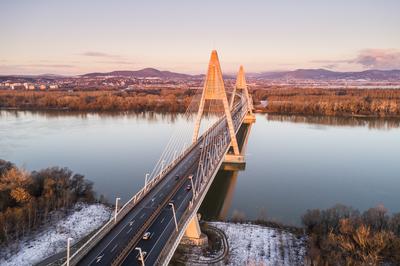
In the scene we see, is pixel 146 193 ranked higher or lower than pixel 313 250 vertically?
higher

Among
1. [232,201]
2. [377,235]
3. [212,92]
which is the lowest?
[232,201]

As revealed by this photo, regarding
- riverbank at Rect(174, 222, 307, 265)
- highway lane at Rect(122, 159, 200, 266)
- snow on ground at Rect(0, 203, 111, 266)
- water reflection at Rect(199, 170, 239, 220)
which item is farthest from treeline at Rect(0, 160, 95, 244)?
riverbank at Rect(174, 222, 307, 265)

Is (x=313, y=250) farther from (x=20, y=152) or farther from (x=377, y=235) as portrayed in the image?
(x=20, y=152)

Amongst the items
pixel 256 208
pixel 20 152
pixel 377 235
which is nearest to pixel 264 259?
pixel 377 235

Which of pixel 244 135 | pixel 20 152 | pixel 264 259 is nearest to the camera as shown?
pixel 264 259

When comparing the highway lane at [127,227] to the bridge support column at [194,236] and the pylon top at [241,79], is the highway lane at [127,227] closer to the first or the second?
the bridge support column at [194,236]

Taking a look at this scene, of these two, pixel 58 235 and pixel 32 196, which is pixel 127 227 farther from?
pixel 32 196
